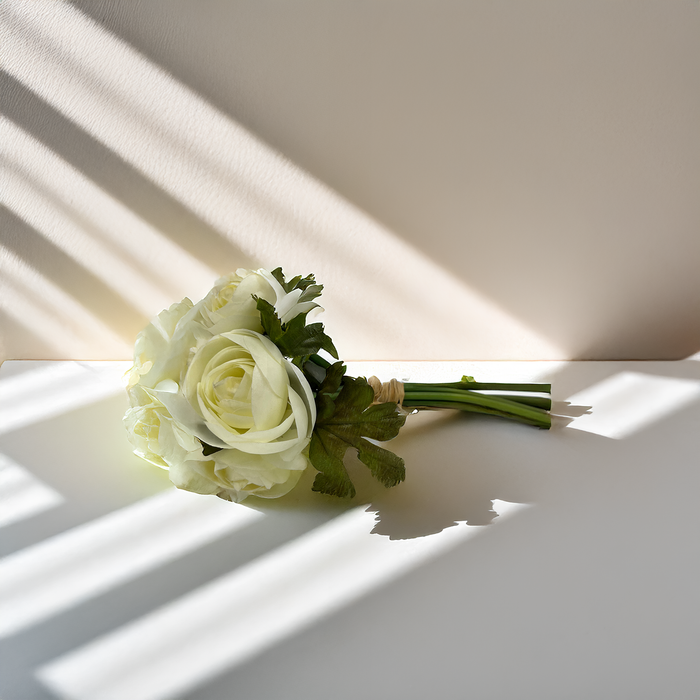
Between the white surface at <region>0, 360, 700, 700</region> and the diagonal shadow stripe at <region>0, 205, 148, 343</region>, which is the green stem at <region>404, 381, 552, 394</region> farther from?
the diagonal shadow stripe at <region>0, 205, 148, 343</region>

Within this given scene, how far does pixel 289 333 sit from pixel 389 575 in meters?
0.31

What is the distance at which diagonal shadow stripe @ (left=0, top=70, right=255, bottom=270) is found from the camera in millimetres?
1153

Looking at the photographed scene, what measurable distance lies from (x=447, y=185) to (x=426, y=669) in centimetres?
83

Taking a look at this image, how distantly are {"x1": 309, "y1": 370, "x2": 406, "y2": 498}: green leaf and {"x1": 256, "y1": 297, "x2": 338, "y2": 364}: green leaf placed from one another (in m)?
0.05

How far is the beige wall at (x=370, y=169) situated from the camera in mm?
1103

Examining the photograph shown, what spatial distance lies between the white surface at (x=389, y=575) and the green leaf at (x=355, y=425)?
64 mm

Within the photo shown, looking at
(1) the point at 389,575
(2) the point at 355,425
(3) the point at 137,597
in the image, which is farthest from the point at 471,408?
(3) the point at 137,597

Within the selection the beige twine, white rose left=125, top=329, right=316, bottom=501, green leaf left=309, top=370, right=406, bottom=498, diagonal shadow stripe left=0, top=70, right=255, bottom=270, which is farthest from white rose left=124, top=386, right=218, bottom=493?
diagonal shadow stripe left=0, top=70, right=255, bottom=270

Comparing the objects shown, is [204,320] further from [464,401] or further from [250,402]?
[464,401]

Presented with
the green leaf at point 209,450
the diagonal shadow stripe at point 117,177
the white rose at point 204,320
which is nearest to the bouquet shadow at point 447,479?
the green leaf at point 209,450

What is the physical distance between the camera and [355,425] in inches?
33.1

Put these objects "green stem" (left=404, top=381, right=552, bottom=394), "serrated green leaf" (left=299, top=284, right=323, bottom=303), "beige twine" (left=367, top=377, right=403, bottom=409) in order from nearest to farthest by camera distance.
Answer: "serrated green leaf" (left=299, top=284, right=323, bottom=303) < "beige twine" (left=367, top=377, right=403, bottom=409) < "green stem" (left=404, top=381, right=552, bottom=394)

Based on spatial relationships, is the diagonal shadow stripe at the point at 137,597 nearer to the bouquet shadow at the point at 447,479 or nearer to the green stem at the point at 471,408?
the bouquet shadow at the point at 447,479

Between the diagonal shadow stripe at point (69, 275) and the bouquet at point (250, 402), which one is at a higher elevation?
the diagonal shadow stripe at point (69, 275)
